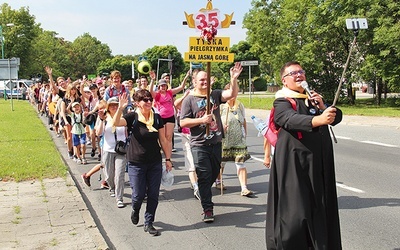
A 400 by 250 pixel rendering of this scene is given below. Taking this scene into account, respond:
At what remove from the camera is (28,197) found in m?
6.89

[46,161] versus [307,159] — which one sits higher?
[307,159]

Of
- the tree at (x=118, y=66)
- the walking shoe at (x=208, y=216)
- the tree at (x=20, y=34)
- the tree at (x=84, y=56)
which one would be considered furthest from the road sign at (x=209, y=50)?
the tree at (x=84, y=56)

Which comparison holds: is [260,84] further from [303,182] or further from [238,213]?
[303,182]

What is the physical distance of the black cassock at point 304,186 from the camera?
11.4 feet

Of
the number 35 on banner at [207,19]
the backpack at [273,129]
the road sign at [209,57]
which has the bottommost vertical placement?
the backpack at [273,129]

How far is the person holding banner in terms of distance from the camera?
225 inches

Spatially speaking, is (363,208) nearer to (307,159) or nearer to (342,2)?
(307,159)

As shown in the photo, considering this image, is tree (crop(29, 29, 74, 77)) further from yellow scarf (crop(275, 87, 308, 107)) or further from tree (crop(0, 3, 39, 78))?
yellow scarf (crop(275, 87, 308, 107))

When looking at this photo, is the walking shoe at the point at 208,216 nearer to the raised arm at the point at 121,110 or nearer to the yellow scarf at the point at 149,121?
the yellow scarf at the point at 149,121

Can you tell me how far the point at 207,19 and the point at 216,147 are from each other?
1753 millimetres

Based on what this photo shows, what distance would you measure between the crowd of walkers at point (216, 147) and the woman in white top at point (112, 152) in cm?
2

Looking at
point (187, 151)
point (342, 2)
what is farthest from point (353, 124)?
point (187, 151)

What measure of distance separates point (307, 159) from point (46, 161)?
7.55m

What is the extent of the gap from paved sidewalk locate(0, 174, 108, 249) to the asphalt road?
0.85 ft
